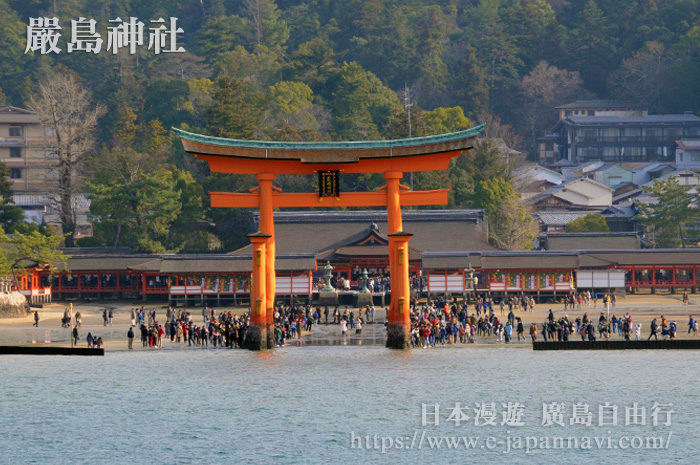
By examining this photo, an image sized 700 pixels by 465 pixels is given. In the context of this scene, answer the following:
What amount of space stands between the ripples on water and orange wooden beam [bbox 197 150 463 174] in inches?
340

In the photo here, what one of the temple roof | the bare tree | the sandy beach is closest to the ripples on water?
the sandy beach

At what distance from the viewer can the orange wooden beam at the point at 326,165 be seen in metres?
53.1

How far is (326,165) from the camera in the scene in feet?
176

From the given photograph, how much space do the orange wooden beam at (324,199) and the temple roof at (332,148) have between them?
2.22 m

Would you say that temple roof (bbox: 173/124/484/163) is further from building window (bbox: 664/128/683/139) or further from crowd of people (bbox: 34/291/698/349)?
building window (bbox: 664/128/683/139)

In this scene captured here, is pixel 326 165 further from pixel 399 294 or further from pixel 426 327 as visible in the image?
pixel 426 327

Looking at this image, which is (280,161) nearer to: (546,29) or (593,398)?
(593,398)

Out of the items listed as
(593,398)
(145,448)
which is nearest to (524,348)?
(593,398)

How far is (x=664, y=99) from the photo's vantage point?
13900 centimetres

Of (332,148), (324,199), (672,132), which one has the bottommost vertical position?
(324,199)

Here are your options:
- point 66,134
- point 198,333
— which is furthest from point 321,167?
point 66,134

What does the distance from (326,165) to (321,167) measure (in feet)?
0.97

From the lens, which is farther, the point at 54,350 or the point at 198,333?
the point at 198,333

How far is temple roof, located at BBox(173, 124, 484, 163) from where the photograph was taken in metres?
51.9
